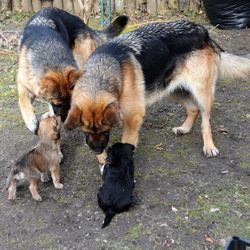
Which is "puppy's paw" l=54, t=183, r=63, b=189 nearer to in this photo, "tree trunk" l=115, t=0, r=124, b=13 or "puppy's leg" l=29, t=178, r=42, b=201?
"puppy's leg" l=29, t=178, r=42, b=201

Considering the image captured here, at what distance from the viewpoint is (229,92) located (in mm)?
7242

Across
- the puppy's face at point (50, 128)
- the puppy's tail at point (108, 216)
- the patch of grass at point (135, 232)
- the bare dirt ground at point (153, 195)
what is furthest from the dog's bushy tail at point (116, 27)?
the patch of grass at point (135, 232)

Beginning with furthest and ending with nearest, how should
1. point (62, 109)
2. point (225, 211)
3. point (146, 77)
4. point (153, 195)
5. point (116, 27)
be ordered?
1. point (116, 27)
2. point (146, 77)
3. point (62, 109)
4. point (153, 195)
5. point (225, 211)

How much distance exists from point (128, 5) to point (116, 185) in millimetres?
6797

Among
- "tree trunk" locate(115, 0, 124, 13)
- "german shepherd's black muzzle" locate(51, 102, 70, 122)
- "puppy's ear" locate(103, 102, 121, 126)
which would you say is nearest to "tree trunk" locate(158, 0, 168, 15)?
"tree trunk" locate(115, 0, 124, 13)

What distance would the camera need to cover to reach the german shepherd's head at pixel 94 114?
430 cm

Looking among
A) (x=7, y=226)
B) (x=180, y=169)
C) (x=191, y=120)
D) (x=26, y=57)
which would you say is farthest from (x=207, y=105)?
(x=7, y=226)

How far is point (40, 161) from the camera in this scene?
4.73 metres

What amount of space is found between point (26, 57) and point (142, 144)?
1.77m

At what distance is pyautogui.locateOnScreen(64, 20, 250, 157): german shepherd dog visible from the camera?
14.5 feet

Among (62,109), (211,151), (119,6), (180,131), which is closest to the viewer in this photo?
(62,109)

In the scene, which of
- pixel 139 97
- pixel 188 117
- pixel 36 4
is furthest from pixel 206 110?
pixel 36 4

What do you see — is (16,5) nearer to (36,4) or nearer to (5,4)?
(5,4)

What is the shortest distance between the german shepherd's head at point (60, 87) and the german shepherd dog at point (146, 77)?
175mm
